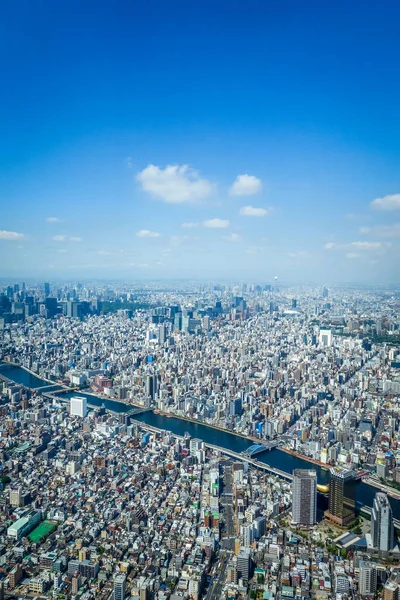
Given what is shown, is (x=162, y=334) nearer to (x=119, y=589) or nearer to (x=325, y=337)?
(x=325, y=337)

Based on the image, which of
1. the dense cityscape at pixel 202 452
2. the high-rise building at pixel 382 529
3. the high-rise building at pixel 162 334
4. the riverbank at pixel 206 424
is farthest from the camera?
the high-rise building at pixel 162 334

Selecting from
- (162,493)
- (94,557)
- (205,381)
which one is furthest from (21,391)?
(94,557)

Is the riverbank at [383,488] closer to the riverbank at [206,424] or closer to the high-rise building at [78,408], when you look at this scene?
the riverbank at [206,424]

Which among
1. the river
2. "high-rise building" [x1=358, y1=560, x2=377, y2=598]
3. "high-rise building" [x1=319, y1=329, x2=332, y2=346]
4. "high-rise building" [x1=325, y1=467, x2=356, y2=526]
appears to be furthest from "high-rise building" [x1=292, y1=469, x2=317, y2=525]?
"high-rise building" [x1=319, y1=329, x2=332, y2=346]

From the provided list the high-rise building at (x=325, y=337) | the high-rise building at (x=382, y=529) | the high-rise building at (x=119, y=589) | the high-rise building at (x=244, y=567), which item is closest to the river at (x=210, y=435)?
the high-rise building at (x=382, y=529)

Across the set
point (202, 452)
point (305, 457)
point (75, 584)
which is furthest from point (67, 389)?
point (75, 584)

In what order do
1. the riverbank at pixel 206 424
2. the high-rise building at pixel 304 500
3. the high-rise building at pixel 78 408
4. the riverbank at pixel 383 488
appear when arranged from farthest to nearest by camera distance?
the high-rise building at pixel 78 408 < the riverbank at pixel 206 424 < the riverbank at pixel 383 488 < the high-rise building at pixel 304 500

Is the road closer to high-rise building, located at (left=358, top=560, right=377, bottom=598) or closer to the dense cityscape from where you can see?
the dense cityscape
